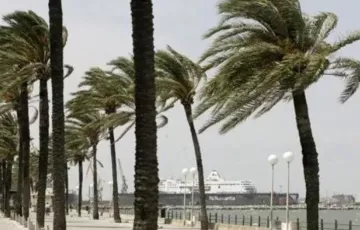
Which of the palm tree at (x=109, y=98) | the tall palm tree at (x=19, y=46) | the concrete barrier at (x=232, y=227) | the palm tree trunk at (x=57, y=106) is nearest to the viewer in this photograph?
the palm tree trunk at (x=57, y=106)

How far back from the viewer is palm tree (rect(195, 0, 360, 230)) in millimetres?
14547

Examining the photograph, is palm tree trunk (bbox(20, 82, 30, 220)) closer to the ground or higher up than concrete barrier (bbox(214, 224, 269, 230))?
higher up

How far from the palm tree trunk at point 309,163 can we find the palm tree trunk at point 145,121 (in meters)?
5.95

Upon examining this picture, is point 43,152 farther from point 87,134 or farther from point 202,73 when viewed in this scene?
point 87,134

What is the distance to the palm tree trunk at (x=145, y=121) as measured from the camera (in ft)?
30.9

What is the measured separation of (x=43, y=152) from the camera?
2644 cm

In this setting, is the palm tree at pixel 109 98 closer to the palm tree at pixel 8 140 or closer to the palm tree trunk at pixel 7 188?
the palm tree at pixel 8 140

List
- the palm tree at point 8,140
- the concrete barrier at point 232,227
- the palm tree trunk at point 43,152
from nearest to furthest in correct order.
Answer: the palm tree trunk at point 43,152 < the concrete barrier at point 232,227 < the palm tree at point 8,140

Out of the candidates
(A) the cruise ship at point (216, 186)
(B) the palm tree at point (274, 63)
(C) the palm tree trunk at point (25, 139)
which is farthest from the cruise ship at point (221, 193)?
(B) the palm tree at point (274, 63)

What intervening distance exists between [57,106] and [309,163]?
773cm

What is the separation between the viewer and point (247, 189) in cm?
19125

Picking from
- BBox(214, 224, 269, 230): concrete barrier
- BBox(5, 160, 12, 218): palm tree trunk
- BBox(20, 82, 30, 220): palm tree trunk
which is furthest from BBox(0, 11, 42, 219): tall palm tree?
BBox(5, 160, 12, 218): palm tree trunk

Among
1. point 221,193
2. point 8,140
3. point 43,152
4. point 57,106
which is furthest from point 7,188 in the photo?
point 221,193

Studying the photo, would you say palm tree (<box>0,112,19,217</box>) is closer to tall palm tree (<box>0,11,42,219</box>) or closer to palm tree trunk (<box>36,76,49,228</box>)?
tall palm tree (<box>0,11,42,219</box>)
